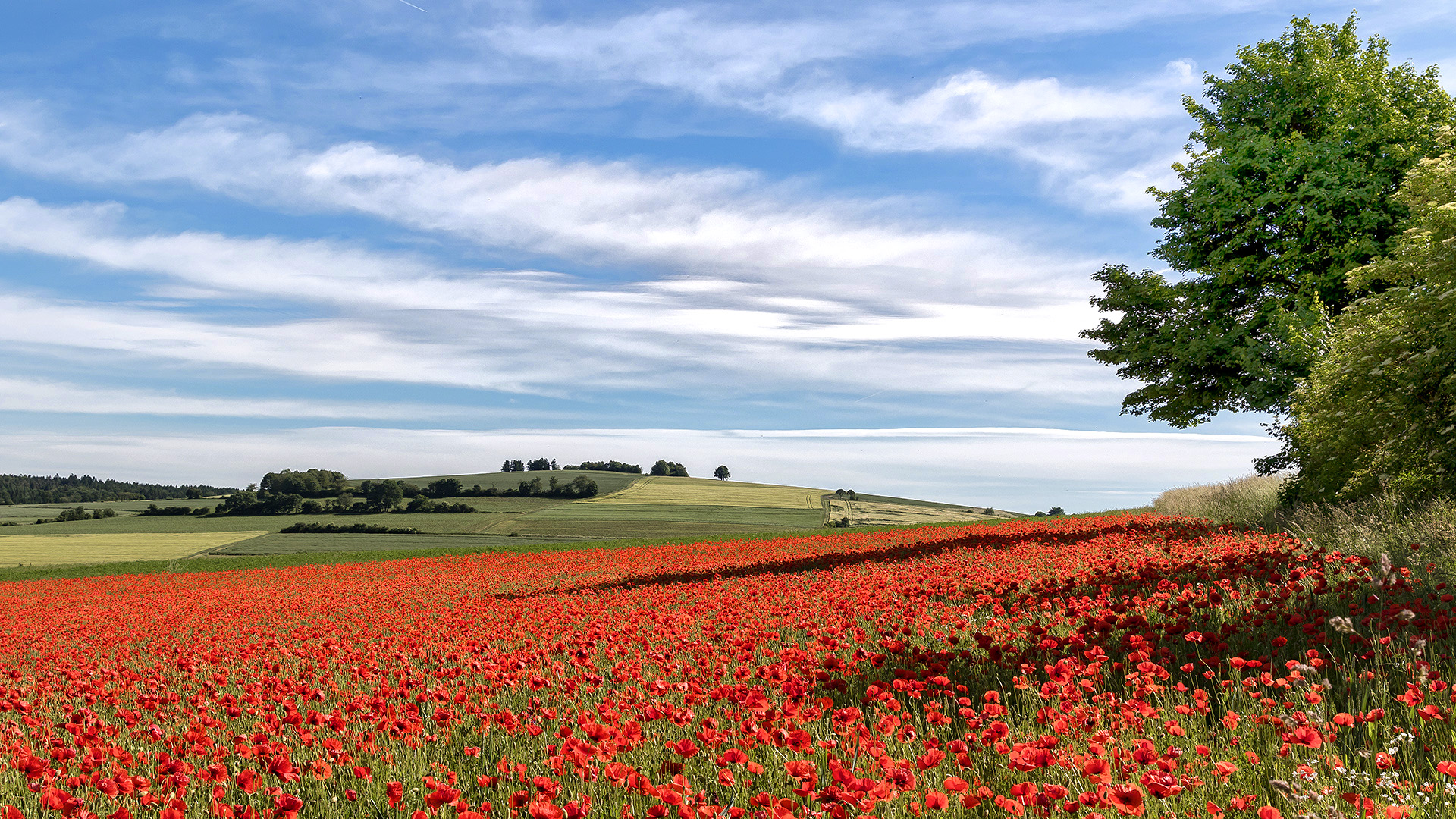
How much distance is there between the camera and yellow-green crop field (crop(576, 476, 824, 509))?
64.8 m

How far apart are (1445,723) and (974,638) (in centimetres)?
360

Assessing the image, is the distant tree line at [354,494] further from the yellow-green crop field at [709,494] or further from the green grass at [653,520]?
the green grass at [653,520]

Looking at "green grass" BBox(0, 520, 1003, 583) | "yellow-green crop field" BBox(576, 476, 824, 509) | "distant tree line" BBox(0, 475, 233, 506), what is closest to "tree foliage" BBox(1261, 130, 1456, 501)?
"green grass" BBox(0, 520, 1003, 583)

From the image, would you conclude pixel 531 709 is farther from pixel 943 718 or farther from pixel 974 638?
pixel 974 638

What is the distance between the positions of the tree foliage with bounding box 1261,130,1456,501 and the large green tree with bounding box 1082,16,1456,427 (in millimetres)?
4357

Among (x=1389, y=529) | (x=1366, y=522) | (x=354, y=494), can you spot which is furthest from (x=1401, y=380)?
(x=354, y=494)

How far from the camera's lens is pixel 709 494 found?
7119 cm

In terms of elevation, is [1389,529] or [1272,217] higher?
[1272,217]

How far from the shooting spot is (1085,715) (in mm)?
4656

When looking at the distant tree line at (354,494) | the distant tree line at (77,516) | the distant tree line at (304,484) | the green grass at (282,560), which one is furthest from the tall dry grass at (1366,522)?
the distant tree line at (77,516)

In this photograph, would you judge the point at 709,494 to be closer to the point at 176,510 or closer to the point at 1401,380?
the point at 176,510

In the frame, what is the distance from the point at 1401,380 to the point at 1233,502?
34.1 ft

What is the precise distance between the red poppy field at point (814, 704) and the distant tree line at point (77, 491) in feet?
357

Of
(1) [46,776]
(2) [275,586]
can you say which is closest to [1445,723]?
(1) [46,776]
